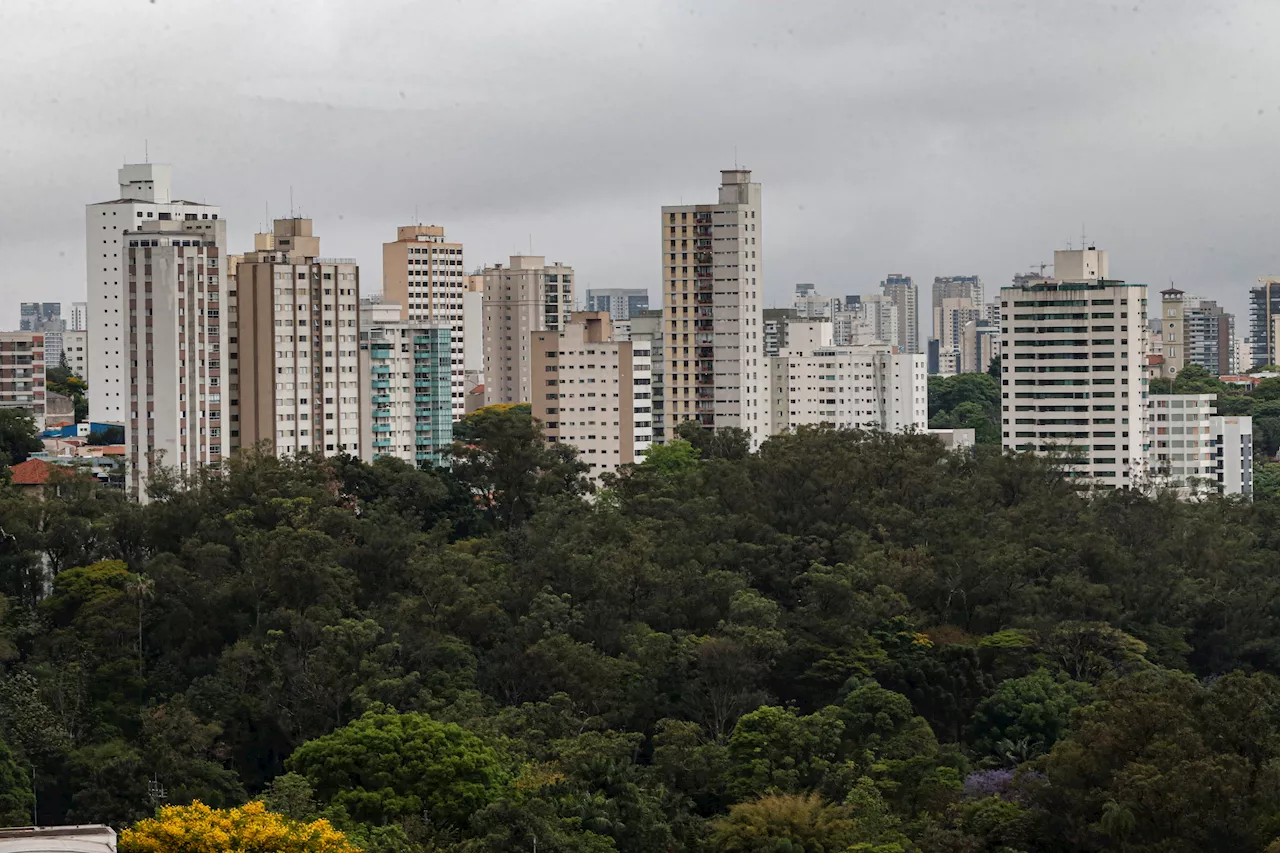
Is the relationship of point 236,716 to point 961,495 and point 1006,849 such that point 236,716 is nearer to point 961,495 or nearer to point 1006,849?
point 1006,849

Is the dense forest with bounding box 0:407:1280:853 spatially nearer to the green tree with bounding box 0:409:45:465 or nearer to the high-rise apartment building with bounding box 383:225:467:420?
the green tree with bounding box 0:409:45:465

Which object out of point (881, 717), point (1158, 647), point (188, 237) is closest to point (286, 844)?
point (881, 717)

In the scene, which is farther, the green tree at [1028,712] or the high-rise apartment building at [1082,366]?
the high-rise apartment building at [1082,366]

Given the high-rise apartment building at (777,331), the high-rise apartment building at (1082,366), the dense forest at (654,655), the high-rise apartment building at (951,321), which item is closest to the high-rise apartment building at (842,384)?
the high-rise apartment building at (777,331)

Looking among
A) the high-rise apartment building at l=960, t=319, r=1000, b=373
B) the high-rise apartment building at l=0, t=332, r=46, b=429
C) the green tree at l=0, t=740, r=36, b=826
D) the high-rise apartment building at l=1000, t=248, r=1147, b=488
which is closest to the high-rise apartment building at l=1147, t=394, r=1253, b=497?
the high-rise apartment building at l=1000, t=248, r=1147, b=488

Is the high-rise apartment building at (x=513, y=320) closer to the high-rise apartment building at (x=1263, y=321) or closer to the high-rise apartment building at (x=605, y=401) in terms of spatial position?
the high-rise apartment building at (x=605, y=401)

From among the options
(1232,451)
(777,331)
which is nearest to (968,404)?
(777,331)
